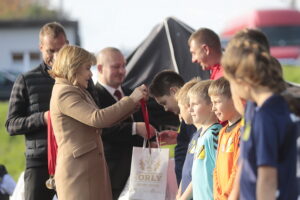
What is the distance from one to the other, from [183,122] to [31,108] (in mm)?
1211

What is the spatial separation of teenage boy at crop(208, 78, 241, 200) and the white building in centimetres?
3488

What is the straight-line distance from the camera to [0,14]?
2564 inches

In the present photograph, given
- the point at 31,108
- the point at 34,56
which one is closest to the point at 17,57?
the point at 34,56

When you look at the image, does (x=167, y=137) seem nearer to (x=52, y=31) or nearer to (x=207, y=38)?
(x=207, y=38)

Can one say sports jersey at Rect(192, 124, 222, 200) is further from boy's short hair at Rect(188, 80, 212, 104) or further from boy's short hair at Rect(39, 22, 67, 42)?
boy's short hair at Rect(39, 22, 67, 42)

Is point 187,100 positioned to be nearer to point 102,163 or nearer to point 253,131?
point 102,163

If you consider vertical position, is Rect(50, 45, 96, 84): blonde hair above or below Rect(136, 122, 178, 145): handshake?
above

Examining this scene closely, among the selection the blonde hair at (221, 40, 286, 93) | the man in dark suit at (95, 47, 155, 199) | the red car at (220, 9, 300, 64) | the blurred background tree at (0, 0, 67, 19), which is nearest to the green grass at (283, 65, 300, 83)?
the red car at (220, 9, 300, 64)

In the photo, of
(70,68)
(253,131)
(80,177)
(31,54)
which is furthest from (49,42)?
(31,54)

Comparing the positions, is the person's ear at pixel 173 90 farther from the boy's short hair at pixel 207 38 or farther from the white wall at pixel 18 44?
the white wall at pixel 18 44

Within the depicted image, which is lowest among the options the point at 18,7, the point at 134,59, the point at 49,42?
the point at 18,7

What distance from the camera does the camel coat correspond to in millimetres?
5594

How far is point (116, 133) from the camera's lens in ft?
23.5

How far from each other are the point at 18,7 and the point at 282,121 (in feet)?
221
